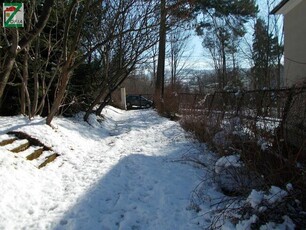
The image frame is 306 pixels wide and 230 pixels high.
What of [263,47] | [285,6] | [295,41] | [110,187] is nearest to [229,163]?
[110,187]

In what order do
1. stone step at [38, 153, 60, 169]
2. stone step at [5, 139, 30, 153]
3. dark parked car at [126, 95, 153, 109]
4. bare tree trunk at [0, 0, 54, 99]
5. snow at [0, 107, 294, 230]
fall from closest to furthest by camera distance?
snow at [0, 107, 294, 230] → bare tree trunk at [0, 0, 54, 99] → stone step at [5, 139, 30, 153] → stone step at [38, 153, 60, 169] → dark parked car at [126, 95, 153, 109]

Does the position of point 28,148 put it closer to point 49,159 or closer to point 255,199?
point 49,159

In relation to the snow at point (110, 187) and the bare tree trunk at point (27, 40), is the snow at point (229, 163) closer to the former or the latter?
the snow at point (110, 187)

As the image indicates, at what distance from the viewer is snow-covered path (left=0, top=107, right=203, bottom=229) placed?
4906mm

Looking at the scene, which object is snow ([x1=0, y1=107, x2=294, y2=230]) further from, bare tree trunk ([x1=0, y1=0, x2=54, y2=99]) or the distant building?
the distant building

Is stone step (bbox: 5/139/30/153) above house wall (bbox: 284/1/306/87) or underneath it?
underneath

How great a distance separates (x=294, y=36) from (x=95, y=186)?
979cm

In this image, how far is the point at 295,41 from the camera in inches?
508

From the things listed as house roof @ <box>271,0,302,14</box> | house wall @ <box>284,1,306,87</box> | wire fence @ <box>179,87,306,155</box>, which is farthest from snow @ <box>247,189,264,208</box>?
house roof @ <box>271,0,302,14</box>

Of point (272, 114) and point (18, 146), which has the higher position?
point (272, 114)

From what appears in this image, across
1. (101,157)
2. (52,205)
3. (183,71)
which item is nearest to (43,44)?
(101,157)

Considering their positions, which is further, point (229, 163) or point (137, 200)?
point (137, 200)

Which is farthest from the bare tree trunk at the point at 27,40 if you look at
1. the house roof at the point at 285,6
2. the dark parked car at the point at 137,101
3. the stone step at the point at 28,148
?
the dark parked car at the point at 137,101

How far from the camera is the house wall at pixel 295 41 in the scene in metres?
12.2
